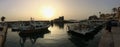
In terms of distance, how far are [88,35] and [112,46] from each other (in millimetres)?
26475

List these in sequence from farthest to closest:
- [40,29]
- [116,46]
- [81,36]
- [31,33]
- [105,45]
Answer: [40,29], [31,33], [81,36], [105,45], [116,46]

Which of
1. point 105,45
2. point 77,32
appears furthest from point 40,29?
point 105,45

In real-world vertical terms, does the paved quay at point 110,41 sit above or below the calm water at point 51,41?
above

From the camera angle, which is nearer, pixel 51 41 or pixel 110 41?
pixel 110 41

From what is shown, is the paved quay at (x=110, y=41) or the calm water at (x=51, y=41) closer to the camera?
the paved quay at (x=110, y=41)

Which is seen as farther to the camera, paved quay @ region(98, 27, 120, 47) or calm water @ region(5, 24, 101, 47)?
calm water @ region(5, 24, 101, 47)

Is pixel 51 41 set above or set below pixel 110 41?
below

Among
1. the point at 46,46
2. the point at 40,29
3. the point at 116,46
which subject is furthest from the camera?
the point at 40,29

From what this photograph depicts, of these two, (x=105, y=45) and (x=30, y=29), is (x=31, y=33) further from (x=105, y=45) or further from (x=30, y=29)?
(x=105, y=45)

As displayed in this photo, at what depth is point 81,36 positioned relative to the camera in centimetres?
4356

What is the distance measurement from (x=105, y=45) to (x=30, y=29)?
34.5 metres

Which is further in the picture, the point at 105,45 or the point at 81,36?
the point at 81,36

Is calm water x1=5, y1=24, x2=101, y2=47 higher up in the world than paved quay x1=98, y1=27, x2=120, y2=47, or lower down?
lower down

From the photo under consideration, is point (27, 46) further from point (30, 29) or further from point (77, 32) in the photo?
point (30, 29)
